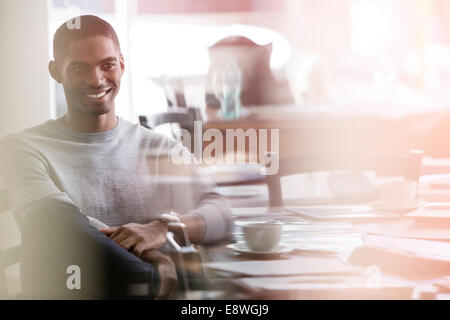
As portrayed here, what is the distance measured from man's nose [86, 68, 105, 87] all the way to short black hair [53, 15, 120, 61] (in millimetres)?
70

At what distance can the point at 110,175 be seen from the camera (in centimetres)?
107

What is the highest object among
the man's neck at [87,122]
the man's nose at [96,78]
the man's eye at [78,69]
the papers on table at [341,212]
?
the man's eye at [78,69]

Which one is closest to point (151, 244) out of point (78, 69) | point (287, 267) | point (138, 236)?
point (138, 236)

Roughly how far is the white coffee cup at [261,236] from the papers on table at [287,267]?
0.14 feet

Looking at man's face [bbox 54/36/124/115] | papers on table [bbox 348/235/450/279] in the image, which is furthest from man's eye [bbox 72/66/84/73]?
papers on table [bbox 348/235/450/279]

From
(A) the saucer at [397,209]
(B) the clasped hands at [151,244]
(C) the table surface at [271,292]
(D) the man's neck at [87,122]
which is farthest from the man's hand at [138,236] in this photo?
(A) the saucer at [397,209]

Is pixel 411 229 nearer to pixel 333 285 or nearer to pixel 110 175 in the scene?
pixel 333 285

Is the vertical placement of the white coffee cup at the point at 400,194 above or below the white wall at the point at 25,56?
below

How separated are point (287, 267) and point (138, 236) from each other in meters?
0.32

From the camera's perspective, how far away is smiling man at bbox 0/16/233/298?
3.29 ft

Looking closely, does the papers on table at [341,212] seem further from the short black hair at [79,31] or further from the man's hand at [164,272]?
the short black hair at [79,31]

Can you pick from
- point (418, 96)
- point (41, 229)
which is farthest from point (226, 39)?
point (41, 229)

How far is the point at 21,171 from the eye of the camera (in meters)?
1.05

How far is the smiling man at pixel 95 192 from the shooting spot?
1.00m
